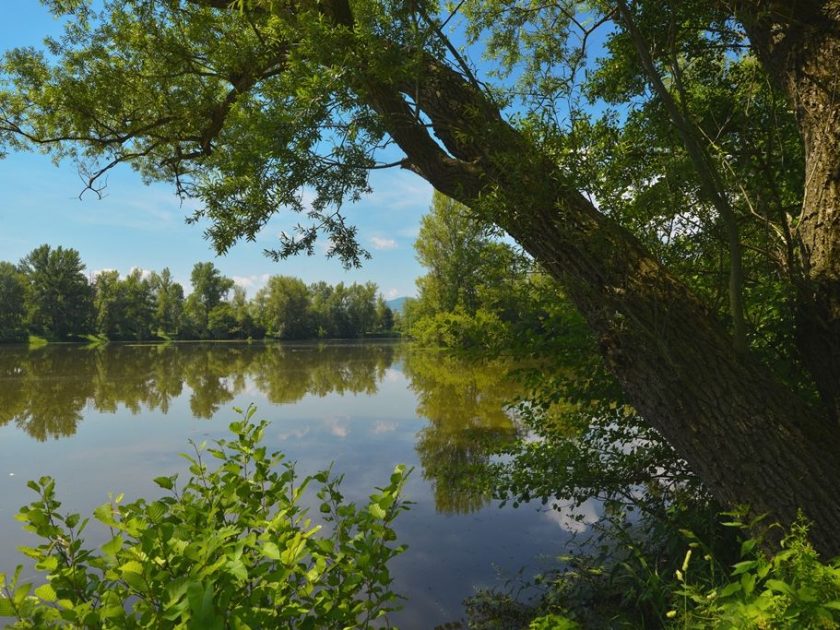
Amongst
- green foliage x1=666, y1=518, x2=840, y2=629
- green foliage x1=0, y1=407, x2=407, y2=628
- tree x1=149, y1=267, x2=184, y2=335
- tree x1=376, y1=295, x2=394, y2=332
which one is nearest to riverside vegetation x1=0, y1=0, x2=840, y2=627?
green foliage x1=666, y1=518, x2=840, y2=629

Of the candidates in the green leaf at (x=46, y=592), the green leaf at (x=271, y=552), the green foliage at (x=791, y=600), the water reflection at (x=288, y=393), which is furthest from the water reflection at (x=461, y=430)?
the green leaf at (x=46, y=592)

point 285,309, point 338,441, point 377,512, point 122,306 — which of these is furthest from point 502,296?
point 122,306

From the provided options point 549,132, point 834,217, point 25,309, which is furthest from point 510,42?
point 25,309

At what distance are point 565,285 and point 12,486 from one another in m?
8.59

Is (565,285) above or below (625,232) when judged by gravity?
below

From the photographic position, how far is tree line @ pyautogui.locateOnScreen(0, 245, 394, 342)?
186 feet

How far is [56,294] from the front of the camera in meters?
57.2

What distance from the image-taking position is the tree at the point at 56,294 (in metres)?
56.5

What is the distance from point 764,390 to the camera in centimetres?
248

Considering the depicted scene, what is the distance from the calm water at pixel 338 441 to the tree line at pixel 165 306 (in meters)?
42.6

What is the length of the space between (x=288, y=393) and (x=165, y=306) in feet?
193

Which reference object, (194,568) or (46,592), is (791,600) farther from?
(46,592)

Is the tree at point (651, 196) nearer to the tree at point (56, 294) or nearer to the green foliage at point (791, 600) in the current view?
the green foliage at point (791, 600)

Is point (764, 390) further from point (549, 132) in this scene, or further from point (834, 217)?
point (549, 132)
